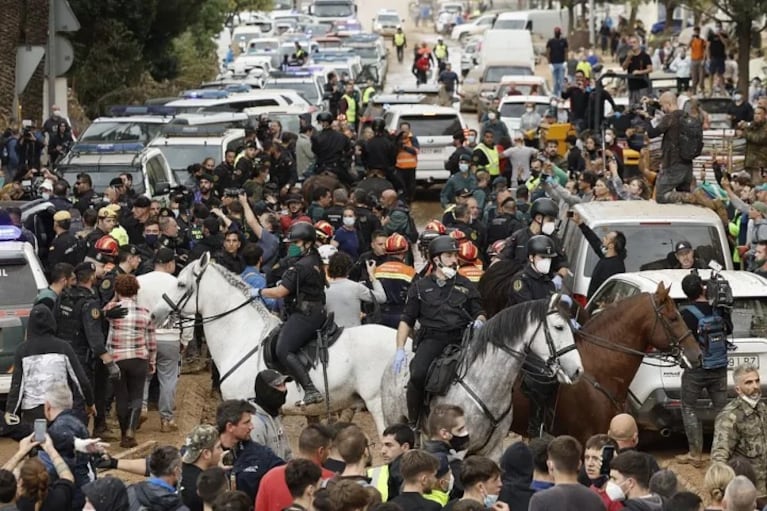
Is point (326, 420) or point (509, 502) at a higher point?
point (509, 502)

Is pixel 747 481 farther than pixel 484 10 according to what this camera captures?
No

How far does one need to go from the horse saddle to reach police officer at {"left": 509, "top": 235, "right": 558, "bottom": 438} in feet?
5.57

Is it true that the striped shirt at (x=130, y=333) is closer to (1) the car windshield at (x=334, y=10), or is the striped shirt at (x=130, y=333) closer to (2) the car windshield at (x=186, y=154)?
(2) the car windshield at (x=186, y=154)

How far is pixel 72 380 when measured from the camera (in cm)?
1401

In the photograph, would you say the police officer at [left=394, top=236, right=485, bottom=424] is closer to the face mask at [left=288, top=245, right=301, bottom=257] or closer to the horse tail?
the horse tail

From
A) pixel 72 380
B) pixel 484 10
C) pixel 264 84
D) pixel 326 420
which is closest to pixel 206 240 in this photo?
pixel 326 420

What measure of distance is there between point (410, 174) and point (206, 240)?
10759 millimetres

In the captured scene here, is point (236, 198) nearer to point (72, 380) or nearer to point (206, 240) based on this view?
point (206, 240)

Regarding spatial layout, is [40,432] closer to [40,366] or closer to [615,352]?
[40,366]

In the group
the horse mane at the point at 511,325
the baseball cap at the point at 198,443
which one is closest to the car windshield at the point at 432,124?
the horse mane at the point at 511,325

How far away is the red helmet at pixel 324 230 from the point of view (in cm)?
1927

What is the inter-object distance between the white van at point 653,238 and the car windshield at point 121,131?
1482 centimetres

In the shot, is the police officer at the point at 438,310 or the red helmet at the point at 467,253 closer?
the police officer at the point at 438,310

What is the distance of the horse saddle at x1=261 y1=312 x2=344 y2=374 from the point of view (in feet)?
50.2
